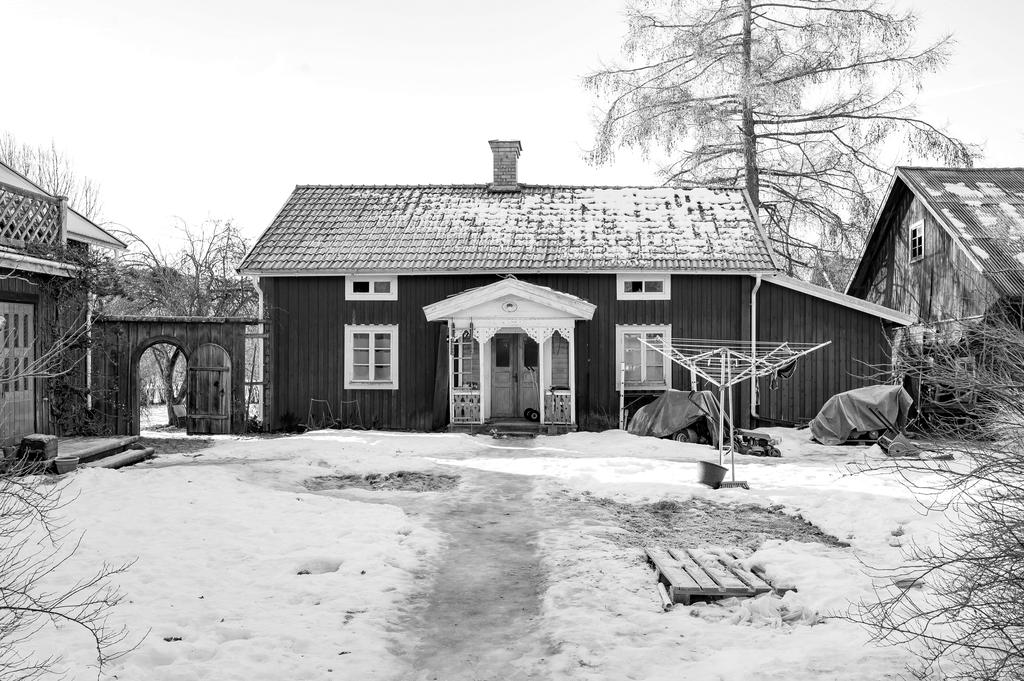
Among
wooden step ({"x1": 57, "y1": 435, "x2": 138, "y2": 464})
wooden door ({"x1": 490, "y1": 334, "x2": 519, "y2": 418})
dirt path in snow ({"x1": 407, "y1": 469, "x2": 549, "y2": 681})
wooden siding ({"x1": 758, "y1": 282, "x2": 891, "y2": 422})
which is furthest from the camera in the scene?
wooden door ({"x1": 490, "y1": 334, "x2": 519, "y2": 418})

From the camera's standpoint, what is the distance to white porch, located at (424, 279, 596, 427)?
56.3ft

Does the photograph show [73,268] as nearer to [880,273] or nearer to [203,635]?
[203,635]

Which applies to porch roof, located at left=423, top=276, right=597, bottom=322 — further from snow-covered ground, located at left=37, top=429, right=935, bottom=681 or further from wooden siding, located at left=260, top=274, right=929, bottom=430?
snow-covered ground, located at left=37, top=429, right=935, bottom=681

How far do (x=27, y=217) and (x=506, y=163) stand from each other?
11530 mm

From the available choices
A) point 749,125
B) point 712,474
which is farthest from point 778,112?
point 712,474

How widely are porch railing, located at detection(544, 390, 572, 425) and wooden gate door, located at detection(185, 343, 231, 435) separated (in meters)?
6.87

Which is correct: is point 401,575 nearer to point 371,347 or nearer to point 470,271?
point 470,271

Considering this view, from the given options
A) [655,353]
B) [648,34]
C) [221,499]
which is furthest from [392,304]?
[648,34]

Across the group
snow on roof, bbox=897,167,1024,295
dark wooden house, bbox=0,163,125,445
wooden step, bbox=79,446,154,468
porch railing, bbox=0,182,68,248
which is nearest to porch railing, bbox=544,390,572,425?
wooden step, bbox=79,446,154,468

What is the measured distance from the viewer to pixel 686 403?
16078 mm

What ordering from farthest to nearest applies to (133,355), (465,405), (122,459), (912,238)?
(912,238)
(465,405)
(133,355)
(122,459)

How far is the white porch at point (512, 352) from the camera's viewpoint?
17.2 meters

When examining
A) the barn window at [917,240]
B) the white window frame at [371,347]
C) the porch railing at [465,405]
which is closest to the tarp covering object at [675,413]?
the porch railing at [465,405]

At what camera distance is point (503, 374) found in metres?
18.5
